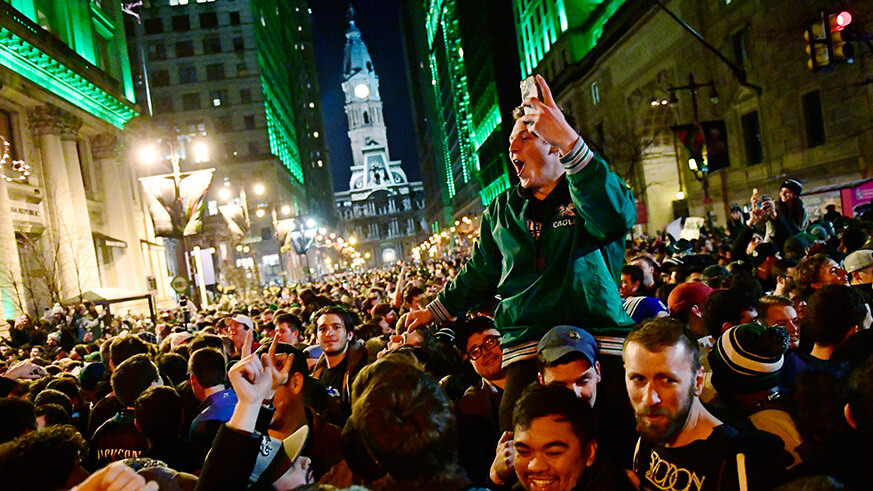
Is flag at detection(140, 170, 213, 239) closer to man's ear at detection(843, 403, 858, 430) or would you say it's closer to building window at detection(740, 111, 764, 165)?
man's ear at detection(843, 403, 858, 430)

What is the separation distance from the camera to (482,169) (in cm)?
8225

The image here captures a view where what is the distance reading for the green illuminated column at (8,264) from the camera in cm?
2647

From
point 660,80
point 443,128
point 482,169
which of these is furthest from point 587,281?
point 443,128

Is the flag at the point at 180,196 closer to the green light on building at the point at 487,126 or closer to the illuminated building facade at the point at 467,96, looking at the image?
the illuminated building facade at the point at 467,96

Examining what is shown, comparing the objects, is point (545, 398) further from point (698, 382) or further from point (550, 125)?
point (550, 125)

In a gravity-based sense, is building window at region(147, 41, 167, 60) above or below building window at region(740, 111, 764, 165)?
above

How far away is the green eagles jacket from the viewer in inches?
123

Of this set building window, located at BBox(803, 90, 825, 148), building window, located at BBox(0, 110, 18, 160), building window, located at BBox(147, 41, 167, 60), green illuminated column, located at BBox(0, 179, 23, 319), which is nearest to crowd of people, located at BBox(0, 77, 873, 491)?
building window, located at BBox(803, 90, 825, 148)

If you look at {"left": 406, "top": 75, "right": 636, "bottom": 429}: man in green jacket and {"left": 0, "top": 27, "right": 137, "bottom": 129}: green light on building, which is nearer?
{"left": 406, "top": 75, "right": 636, "bottom": 429}: man in green jacket

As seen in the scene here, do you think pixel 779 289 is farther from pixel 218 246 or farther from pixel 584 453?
pixel 218 246

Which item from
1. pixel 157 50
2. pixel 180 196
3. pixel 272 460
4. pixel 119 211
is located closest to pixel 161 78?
pixel 157 50

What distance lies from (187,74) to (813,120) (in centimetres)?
7246

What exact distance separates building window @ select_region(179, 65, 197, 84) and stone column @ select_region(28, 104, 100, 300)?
163ft

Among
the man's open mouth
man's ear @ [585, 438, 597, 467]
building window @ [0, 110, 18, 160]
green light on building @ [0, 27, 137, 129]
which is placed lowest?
man's ear @ [585, 438, 597, 467]
